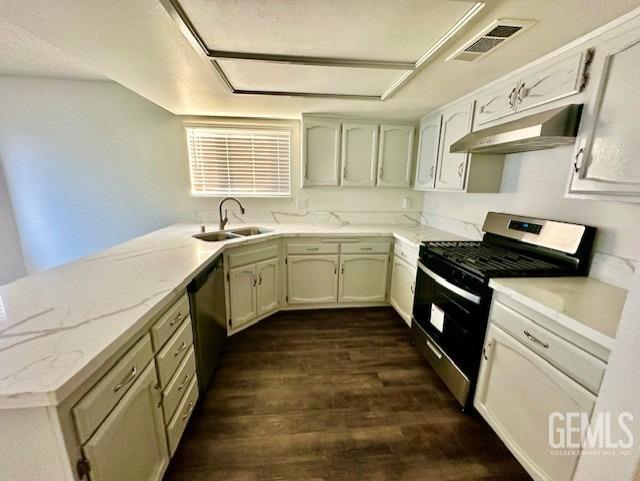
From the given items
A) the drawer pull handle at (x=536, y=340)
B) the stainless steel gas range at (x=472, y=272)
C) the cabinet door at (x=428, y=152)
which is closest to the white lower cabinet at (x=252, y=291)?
Result: the stainless steel gas range at (x=472, y=272)

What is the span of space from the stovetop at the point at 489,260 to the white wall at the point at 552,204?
0.85ft

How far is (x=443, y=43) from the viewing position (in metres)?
1.25

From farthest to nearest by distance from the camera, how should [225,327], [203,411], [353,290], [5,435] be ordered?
[353,290] → [225,327] → [203,411] → [5,435]

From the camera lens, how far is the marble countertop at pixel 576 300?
0.92 metres

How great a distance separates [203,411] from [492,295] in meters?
1.86

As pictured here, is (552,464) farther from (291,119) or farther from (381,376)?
(291,119)

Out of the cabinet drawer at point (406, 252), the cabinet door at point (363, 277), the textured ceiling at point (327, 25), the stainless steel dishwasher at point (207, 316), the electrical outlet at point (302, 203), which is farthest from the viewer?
the electrical outlet at point (302, 203)

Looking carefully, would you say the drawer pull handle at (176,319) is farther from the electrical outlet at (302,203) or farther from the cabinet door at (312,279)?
the electrical outlet at (302,203)

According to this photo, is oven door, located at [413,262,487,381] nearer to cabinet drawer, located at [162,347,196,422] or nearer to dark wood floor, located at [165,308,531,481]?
dark wood floor, located at [165,308,531,481]

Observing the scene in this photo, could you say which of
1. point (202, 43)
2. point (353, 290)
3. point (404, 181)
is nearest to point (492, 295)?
point (353, 290)

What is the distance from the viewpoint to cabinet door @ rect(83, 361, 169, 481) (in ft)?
2.52

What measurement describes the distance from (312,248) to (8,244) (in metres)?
3.31

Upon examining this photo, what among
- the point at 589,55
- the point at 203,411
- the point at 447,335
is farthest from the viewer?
the point at 447,335

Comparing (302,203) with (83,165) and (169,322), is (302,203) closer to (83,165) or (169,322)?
(169,322)
